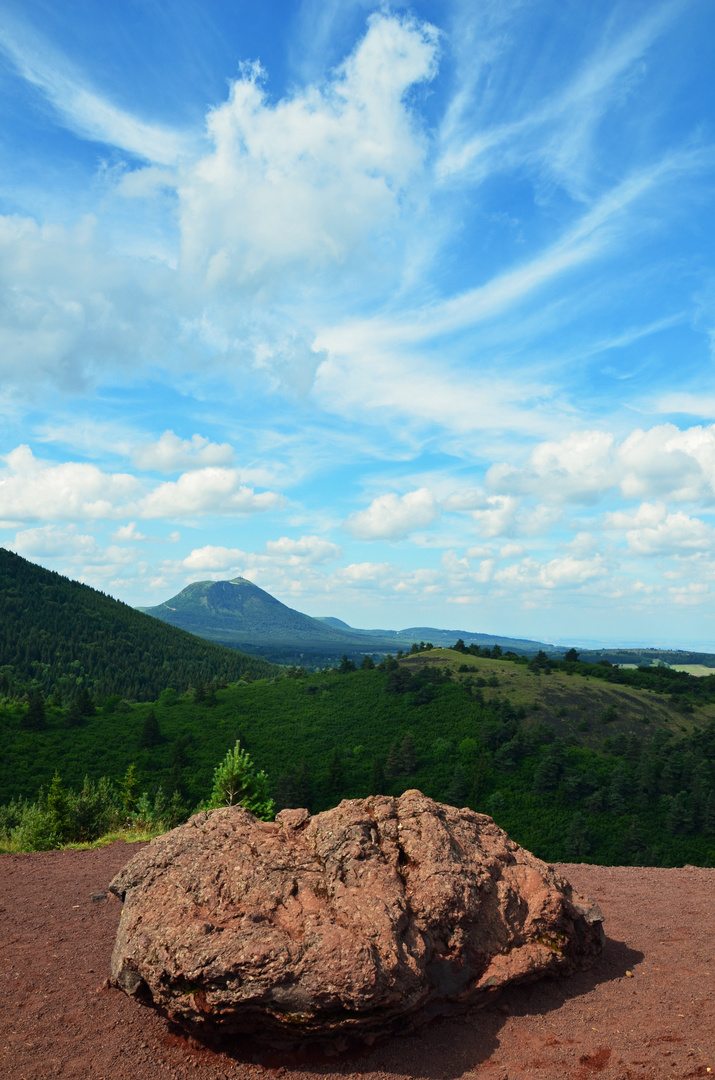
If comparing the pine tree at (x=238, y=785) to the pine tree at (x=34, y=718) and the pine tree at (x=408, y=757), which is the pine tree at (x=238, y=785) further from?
the pine tree at (x=34, y=718)

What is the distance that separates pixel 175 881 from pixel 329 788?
221ft

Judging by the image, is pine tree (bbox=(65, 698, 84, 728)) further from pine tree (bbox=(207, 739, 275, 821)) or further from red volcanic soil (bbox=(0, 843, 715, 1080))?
red volcanic soil (bbox=(0, 843, 715, 1080))

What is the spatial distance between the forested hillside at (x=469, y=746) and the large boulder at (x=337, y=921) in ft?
186

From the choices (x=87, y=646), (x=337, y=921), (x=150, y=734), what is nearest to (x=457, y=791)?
(x=150, y=734)

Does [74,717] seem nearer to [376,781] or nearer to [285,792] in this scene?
[285,792]

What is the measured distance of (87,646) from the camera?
148 meters

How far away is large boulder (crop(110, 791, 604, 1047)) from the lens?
21.3ft

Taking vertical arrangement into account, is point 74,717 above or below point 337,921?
below

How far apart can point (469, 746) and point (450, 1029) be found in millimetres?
74803

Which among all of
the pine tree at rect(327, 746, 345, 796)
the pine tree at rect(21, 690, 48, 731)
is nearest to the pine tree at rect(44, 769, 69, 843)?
the pine tree at rect(327, 746, 345, 796)

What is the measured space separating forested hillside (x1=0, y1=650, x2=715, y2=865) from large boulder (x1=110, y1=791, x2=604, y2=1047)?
56.6 metres

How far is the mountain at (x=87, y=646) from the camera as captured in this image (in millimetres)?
130750

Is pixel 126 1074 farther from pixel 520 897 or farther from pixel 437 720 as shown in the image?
pixel 437 720

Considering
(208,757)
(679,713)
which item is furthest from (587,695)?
(208,757)
